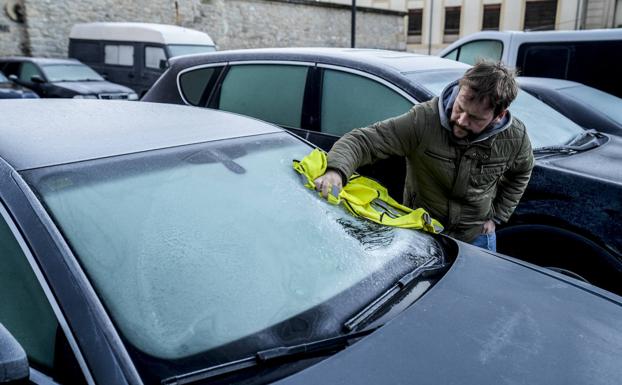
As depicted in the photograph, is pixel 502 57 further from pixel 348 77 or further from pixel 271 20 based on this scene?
pixel 271 20

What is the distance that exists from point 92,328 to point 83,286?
13cm

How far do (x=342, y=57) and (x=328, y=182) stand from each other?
1.82 metres

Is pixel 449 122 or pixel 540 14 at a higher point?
pixel 540 14

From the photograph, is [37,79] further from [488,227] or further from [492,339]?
[492,339]

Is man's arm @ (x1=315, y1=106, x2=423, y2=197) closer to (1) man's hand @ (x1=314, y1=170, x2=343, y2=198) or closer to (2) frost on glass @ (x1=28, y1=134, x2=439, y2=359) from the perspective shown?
(1) man's hand @ (x1=314, y1=170, x2=343, y2=198)

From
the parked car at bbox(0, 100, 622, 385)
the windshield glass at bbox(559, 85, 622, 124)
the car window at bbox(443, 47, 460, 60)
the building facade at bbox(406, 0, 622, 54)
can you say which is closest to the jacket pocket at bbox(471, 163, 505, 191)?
the parked car at bbox(0, 100, 622, 385)

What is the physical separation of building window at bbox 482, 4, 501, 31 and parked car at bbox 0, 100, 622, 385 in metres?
37.3

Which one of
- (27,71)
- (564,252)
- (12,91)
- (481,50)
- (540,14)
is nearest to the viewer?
(564,252)

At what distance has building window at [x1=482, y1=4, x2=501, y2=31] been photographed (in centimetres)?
3597

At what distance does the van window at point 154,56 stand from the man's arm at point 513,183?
11133 mm

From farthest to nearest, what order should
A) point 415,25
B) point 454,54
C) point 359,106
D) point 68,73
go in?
1. point 415,25
2. point 68,73
3. point 454,54
4. point 359,106

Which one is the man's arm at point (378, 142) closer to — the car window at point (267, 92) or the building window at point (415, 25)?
the car window at point (267, 92)

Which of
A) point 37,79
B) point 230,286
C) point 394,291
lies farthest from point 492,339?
point 37,79

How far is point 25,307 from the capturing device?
154 cm
